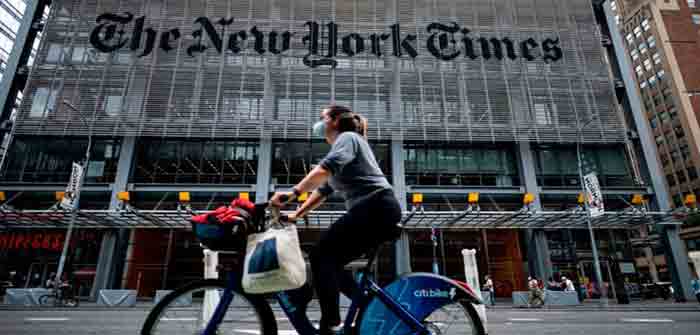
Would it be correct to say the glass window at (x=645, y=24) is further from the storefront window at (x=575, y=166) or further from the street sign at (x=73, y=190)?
the street sign at (x=73, y=190)

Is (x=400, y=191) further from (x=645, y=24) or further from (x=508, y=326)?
(x=645, y=24)

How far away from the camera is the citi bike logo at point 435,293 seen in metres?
2.41

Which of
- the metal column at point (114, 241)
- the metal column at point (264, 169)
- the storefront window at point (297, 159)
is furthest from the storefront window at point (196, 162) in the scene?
the storefront window at point (297, 159)

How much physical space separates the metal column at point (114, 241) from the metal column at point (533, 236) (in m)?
21.6

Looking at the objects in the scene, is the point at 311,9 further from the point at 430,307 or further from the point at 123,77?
the point at 430,307

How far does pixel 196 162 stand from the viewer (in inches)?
818

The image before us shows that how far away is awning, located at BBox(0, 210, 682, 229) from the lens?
17156mm

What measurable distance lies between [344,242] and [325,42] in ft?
69.2

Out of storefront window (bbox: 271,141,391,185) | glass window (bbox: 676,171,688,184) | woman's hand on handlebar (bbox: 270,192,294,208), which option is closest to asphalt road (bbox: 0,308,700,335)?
woman's hand on handlebar (bbox: 270,192,294,208)

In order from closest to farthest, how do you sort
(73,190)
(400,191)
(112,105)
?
(73,190)
(112,105)
(400,191)

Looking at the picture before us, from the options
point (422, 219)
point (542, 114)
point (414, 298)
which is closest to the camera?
point (414, 298)

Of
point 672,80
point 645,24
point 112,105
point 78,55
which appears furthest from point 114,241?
point 645,24

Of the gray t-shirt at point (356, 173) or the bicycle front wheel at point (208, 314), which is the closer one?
the bicycle front wheel at point (208, 314)

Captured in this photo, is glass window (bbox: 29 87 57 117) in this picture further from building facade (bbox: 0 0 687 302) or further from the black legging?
the black legging
